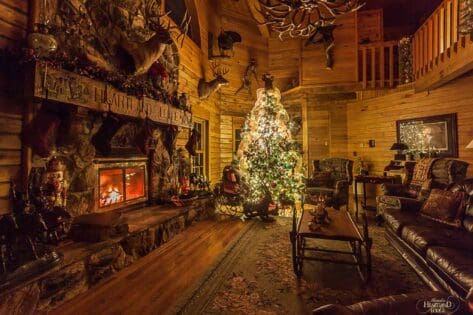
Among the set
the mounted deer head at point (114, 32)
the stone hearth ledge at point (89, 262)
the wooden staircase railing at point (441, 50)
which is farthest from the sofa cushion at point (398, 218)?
the mounted deer head at point (114, 32)

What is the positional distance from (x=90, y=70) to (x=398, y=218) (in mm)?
4114

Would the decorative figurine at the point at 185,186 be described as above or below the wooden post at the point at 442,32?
below

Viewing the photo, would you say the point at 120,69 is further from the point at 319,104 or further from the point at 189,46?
the point at 319,104

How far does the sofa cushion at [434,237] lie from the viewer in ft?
7.78

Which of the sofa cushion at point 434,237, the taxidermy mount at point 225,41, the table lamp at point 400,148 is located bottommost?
the sofa cushion at point 434,237

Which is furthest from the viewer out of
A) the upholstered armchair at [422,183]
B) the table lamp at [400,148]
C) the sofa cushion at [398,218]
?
the table lamp at [400,148]

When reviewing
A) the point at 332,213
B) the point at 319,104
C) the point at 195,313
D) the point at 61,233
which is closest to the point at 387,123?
the point at 319,104

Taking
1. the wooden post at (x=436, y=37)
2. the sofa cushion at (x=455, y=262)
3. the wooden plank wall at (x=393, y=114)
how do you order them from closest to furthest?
the sofa cushion at (x=455, y=262) < the wooden post at (x=436, y=37) < the wooden plank wall at (x=393, y=114)

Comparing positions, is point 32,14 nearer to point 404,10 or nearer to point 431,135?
point 431,135

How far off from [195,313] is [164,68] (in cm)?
362

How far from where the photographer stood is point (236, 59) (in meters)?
7.75

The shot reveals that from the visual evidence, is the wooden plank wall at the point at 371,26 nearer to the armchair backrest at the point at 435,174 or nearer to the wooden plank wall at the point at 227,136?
the wooden plank wall at the point at 227,136

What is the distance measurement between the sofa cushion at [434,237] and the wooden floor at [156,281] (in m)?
2.22

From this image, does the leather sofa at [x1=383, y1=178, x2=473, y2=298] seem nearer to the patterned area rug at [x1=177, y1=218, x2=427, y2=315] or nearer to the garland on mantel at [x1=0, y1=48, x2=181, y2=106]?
the patterned area rug at [x1=177, y1=218, x2=427, y2=315]
